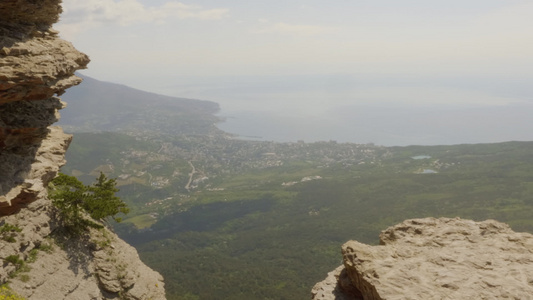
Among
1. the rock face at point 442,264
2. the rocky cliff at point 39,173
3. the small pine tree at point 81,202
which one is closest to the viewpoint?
the rock face at point 442,264

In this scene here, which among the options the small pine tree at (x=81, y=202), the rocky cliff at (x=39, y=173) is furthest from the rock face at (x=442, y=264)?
the small pine tree at (x=81, y=202)

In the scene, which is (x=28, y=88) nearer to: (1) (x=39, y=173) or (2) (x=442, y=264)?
(1) (x=39, y=173)

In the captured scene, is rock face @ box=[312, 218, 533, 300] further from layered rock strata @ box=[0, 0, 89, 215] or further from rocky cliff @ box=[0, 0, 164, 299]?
rocky cliff @ box=[0, 0, 164, 299]

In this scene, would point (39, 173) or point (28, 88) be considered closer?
point (28, 88)

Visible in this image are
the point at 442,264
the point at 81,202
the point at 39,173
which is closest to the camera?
the point at 442,264

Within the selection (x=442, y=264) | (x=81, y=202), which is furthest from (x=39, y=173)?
(x=442, y=264)

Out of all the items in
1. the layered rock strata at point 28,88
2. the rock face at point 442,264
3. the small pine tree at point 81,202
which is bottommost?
the small pine tree at point 81,202

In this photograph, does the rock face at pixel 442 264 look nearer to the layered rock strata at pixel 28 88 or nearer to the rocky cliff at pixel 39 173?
the layered rock strata at pixel 28 88
